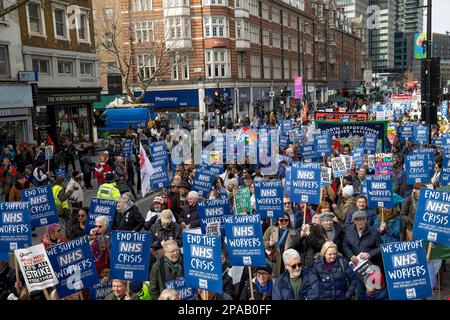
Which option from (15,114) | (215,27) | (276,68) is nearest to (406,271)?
(15,114)

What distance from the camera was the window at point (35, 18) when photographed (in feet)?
85.4

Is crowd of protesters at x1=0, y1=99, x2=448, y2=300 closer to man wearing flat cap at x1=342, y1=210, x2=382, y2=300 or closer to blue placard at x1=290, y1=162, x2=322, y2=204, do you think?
man wearing flat cap at x1=342, y1=210, x2=382, y2=300

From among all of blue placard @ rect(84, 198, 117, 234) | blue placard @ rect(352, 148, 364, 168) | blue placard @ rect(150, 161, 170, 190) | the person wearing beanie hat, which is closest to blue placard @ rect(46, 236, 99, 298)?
the person wearing beanie hat

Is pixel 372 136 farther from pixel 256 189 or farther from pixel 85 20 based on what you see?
pixel 85 20

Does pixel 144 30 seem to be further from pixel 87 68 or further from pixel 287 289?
pixel 287 289

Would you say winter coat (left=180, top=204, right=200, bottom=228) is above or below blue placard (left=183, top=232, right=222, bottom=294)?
below

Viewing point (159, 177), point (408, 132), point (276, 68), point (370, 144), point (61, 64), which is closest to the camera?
point (159, 177)

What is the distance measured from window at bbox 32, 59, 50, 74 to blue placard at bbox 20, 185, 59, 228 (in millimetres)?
19740

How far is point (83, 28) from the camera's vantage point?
31000 millimetres

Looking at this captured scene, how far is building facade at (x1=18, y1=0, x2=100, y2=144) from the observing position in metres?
26.3

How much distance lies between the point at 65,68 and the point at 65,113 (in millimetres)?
2585

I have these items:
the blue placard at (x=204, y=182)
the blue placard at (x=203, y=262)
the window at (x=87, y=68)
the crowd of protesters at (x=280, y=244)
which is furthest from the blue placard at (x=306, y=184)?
the window at (x=87, y=68)

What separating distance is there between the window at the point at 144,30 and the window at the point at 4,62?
79.2ft

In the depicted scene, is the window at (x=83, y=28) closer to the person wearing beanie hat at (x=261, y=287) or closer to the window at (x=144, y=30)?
the window at (x=144, y=30)
